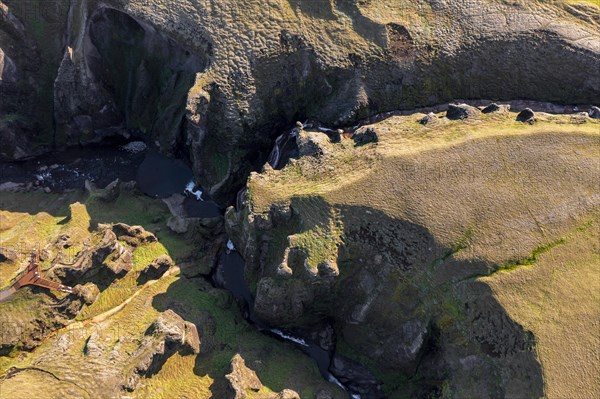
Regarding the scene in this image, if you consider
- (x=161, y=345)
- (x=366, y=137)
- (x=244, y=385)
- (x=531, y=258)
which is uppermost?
(x=366, y=137)

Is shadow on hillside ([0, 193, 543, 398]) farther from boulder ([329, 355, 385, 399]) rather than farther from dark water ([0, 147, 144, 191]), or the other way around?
dark water ([0, 147, 144, 191])

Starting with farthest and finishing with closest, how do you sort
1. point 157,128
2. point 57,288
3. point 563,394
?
point 157,128
point 57,288
point 563,394

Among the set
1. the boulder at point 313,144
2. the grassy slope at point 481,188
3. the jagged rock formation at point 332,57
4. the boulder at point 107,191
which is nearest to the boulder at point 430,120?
the grassy slope at point 481,188

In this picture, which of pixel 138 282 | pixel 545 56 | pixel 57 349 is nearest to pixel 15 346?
pixel 57 349

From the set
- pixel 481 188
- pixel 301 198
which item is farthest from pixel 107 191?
pixel 481 188

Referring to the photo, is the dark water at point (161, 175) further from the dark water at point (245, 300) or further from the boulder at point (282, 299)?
the boulder at point (282, 299)

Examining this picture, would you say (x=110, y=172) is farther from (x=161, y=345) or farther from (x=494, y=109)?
Result: (x=494, y=109)

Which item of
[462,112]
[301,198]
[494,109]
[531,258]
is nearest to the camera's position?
[531,258]

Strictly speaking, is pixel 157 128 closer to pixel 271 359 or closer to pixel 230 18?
pixel 230 18

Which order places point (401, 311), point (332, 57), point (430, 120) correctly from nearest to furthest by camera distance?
1. point (401, 311)
2. point (430, 120)
3. point (332, 57)
